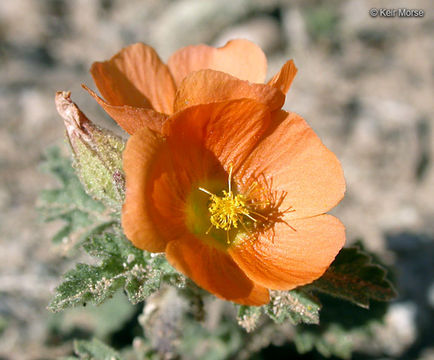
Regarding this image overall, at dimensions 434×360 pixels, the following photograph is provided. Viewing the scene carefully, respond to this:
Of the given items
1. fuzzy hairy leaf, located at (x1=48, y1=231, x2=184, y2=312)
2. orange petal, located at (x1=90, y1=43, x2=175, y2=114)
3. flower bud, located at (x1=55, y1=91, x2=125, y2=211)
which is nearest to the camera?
fuzzy hairy leaf, located at (x1=48, y1=231, x2=184, y2=312)

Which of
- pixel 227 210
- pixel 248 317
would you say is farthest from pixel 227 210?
pixel 248 317

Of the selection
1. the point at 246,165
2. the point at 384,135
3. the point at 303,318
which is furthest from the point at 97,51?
the point at 303,318

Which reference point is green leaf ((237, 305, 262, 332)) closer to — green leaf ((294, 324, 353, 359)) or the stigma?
the stigma

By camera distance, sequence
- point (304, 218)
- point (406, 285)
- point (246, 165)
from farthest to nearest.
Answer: point (406, 285), point (246, 165), point (304, 218)

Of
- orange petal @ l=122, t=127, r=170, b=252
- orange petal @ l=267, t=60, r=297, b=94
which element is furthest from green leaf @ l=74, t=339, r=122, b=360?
orange petal @ l=267, t=60, r=297, b=94

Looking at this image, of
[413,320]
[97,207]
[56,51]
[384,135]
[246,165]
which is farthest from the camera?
[56,51]

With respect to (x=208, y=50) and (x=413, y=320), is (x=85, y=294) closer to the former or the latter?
(x=208, y=50)

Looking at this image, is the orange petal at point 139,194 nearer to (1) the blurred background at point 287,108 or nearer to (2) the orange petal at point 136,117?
(2) the orange petal at point 136,117
